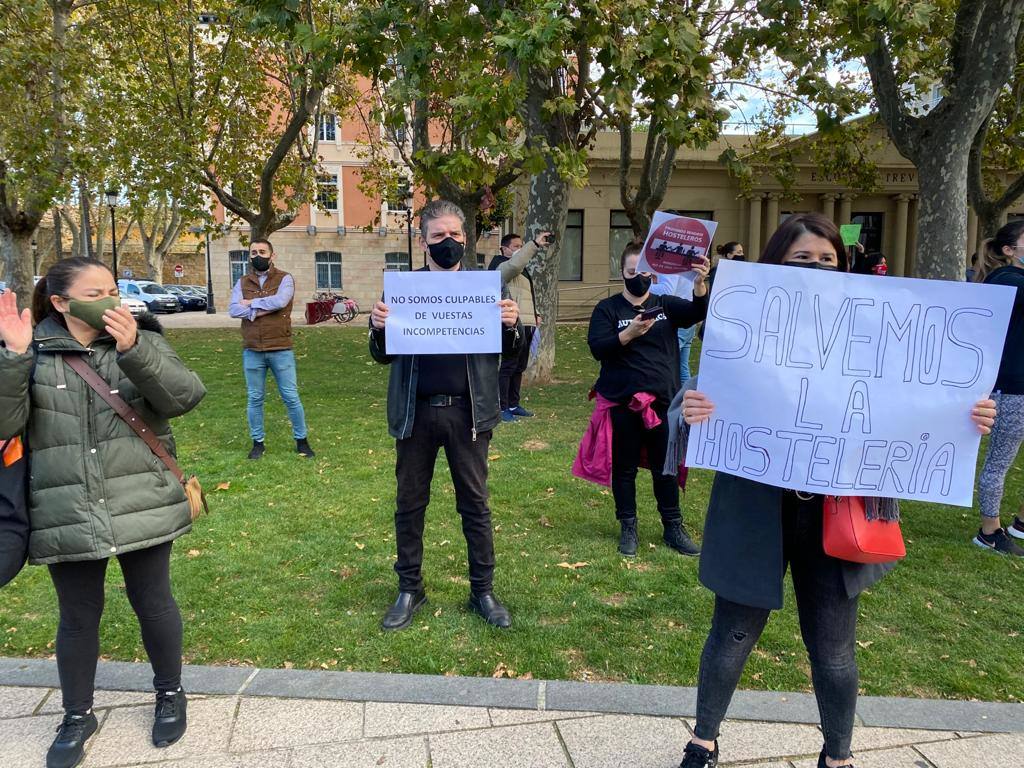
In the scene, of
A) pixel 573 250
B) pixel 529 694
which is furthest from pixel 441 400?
pixel 573 250

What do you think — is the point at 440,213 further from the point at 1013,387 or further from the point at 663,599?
the point at 1013,387

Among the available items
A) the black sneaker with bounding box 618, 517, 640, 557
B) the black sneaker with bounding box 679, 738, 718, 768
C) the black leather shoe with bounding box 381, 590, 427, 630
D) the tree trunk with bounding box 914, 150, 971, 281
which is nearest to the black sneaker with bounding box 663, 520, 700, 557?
the black sneaker with bounding box 618, 517, 640, 557

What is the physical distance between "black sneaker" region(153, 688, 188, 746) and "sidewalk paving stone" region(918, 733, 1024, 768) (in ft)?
9.47

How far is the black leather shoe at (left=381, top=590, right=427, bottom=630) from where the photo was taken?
386 cm

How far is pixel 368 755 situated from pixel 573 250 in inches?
1037

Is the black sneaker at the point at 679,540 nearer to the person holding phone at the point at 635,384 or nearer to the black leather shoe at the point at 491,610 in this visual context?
the person holding phone at the point at 635,384

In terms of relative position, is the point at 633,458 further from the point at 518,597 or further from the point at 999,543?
the point at 999,543

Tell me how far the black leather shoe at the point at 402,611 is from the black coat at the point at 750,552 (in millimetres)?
1909

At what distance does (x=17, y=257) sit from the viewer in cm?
1822

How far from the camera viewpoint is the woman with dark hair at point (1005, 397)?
14.5 feet

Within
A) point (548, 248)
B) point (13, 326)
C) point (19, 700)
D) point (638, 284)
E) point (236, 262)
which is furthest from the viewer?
point (236, 262)

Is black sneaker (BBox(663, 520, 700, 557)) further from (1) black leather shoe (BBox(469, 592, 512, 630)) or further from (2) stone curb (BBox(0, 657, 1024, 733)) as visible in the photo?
(2) stone curb (BBox(0, 657, 1024, 733))

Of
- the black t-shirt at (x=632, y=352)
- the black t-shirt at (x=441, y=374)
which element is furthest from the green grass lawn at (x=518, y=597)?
the black t-shirt at (x=441, y=374)

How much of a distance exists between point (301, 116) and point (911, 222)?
23181 mm
